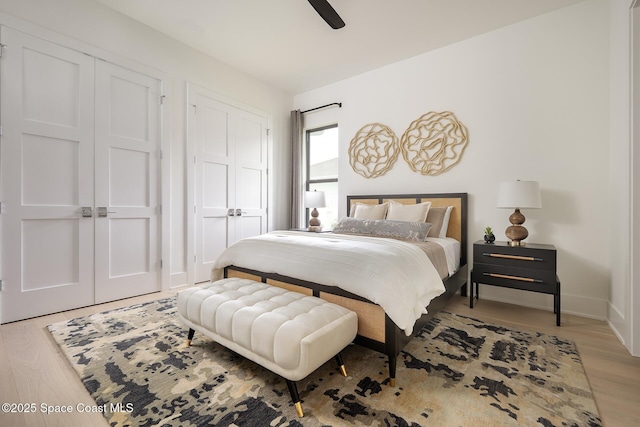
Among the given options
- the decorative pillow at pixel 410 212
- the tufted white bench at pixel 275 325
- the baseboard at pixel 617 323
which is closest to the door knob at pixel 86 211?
the tufted white bench at pixel 275 325

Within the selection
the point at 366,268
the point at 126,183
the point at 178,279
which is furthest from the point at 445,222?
the point at 126,183

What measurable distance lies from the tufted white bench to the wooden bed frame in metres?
0.11

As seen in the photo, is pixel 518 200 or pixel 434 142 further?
pixel 434 142

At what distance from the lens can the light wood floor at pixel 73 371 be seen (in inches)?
51.9

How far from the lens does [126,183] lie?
10.0 ft

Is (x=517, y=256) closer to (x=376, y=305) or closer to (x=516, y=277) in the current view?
(x=516, y=277)

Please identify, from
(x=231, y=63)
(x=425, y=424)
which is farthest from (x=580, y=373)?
(x=231, y=63)

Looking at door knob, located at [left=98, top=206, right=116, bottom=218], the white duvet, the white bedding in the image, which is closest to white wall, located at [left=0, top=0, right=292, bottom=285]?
door knob, located at [left=98, top=206, right=116, bottom=218]

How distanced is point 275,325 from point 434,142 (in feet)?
10.2

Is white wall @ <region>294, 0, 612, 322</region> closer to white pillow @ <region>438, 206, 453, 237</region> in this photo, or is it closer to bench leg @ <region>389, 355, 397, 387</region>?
white pillow @ <region>438, 206, 453, 237</region>

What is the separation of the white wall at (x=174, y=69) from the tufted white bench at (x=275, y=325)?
196 cm

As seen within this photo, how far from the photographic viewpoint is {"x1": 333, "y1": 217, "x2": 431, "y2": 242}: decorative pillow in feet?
8.91

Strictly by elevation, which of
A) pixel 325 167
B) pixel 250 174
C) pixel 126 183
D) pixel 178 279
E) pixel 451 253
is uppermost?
pixel 325 167

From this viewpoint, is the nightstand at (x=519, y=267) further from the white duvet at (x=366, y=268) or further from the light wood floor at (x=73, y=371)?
the white duvet at (x=366, y=268)
